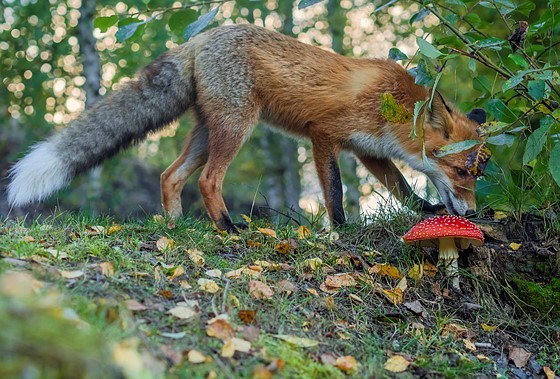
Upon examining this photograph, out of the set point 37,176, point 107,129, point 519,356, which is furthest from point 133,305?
point 107,129

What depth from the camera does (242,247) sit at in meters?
4.73

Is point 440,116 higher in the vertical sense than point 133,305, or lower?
lower

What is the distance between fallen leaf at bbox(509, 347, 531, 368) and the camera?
12.9ft

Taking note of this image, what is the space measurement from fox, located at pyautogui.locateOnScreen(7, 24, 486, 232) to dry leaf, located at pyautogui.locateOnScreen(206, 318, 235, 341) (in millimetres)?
2287

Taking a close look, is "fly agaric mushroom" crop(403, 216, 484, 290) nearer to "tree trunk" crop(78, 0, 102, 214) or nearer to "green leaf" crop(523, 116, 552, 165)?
"green leaf" crop(523, 116, 552, 165)

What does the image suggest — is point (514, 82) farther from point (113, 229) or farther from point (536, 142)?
point (113, 229)

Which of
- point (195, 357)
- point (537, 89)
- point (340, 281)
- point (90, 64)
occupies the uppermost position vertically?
point (537, 89)

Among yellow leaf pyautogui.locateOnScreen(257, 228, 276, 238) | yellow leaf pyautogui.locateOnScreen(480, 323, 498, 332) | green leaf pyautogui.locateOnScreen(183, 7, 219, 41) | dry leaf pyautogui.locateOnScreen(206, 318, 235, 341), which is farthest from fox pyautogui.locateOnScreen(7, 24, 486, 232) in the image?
dry leaf pyautogui.locateOnScreen(206, 318, 235, 341)

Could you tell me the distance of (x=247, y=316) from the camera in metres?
3.34

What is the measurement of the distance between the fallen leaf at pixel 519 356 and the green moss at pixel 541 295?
0.60 metres

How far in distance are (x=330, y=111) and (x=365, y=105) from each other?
39 centimetres

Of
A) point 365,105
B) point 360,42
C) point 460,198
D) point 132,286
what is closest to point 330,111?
point 365,105

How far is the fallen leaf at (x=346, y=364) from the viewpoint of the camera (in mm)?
3068

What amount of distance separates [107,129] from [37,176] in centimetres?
84
